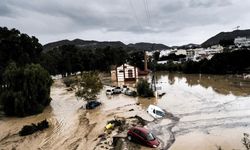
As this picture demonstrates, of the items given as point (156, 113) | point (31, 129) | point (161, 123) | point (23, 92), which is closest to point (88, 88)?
point (23, 92)

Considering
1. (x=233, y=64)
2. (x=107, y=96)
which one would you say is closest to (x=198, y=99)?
(x=107, y=96)

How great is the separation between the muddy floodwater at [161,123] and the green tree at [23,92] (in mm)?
1411

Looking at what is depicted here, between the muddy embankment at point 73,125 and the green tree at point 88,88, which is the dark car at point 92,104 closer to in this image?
the green tree at point 88,88

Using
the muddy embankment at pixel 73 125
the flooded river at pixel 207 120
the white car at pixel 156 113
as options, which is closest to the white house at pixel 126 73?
the muddy embankment at pixel 73 125

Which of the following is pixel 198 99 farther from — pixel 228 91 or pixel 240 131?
pixel 240 131

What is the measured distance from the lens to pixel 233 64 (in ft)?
285

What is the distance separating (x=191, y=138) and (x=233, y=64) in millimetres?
67460

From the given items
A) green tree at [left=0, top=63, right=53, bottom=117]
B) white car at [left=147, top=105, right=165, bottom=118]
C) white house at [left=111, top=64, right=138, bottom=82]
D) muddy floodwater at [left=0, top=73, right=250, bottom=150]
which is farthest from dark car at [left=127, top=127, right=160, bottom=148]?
white house at [left=111, top=64, right=138, bottom=82]

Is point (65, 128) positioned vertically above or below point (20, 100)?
below

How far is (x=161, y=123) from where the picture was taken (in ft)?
103

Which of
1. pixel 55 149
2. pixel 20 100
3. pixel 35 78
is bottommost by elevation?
pixel 55 149

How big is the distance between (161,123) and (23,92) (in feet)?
67.6

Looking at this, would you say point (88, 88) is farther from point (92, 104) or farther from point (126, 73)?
point (126, 73)

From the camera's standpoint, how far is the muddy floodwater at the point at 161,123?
25.2m
